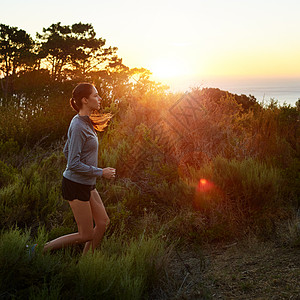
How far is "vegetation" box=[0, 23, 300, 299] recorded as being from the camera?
304 cm

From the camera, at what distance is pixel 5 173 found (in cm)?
557

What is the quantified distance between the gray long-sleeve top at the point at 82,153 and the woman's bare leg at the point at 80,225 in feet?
0.77

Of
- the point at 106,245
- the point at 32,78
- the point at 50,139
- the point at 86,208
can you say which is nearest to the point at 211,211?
the point at 106,245

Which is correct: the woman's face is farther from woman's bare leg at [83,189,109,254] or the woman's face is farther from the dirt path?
the dirt path

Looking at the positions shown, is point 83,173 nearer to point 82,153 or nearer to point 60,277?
point 82,153

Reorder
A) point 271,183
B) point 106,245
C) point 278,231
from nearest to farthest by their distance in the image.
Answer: point 106,245 → point 278,231 → point 271,183

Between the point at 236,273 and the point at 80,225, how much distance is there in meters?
1.66

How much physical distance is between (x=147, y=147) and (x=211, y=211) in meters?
1.82

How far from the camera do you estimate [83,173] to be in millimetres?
3357

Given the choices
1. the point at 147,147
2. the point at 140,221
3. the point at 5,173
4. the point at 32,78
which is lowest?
the point at 140,221

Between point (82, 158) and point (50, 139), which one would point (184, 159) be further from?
point (50, 139)

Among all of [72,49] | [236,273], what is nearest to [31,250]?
[236,273]

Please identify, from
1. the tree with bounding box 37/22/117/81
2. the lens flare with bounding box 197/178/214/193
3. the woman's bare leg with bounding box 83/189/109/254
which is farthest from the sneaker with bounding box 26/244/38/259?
the tree with bounding box 37/22/117/81

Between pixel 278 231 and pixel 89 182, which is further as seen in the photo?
pixel 278 231
